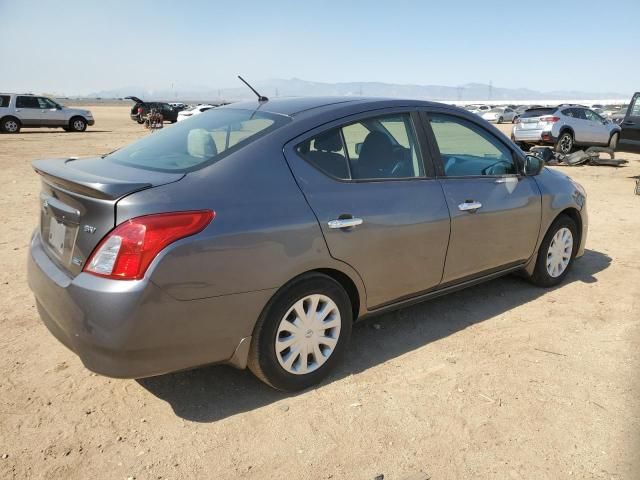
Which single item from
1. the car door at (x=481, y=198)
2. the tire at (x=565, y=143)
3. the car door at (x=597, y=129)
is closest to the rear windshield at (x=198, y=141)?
the car door at (x=481, y=198)

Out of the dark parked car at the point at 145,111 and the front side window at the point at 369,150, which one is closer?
the front side window at the point at 369,150

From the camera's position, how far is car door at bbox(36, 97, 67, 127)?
956 inches

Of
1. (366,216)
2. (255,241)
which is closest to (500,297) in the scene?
(366,216)

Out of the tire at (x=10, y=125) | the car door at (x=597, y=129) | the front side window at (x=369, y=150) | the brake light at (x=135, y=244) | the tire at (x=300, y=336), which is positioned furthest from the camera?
the tire at (x=10, y=125)

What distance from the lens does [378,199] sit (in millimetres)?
3264

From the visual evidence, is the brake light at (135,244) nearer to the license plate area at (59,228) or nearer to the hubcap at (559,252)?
the license plate area at (59,228)

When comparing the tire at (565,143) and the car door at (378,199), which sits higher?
the tire at (565,143)

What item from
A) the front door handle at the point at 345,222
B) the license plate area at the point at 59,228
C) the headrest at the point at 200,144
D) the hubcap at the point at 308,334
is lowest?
the hubcap at the point at 308,334

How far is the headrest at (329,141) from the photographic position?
314cm

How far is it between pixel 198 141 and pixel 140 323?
1218mm

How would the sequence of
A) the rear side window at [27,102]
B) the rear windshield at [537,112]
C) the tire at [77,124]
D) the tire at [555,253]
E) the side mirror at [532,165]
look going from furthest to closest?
1. the tire at [77,124]
2. the rear side window at [27,102]
3. the rear windshield at [537,112]
4. the tire at [555,253]
5. the side mirror at [532,165]

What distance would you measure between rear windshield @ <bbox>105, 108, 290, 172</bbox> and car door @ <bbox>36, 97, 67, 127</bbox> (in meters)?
23.9

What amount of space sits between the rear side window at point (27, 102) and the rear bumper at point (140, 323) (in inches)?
961

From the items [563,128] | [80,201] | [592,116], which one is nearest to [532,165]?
[80,201]
